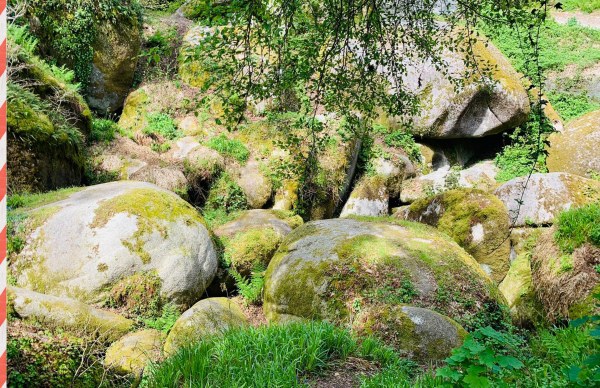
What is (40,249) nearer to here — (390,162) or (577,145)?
(390,162)

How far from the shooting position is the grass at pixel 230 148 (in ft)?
39.2

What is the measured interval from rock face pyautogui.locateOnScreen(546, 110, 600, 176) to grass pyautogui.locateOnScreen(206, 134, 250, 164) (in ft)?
27.7

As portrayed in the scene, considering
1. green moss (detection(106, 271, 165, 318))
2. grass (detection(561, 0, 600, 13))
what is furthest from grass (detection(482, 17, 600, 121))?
green moss (detection(106, 271, 165, 318))

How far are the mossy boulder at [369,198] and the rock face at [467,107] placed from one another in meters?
2.57

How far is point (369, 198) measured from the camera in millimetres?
12227

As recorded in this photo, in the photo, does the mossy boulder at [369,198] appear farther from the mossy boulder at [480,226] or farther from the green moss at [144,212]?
the green moss at [144,212]

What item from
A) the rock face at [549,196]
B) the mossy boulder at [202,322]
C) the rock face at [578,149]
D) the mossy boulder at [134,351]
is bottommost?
the mossy boulder at [134,351]

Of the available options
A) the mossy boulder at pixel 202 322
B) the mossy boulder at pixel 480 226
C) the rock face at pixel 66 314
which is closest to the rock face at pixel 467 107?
the mossy boulder at pixel 480 226

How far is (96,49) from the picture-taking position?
42.6 feet

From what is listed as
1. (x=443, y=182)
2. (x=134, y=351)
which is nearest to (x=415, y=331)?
(x=134, y=351)

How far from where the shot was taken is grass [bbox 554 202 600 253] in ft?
17.8

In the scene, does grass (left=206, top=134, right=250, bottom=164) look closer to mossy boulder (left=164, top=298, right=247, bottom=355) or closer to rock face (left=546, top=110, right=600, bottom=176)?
mossy boulder (left=164, top=298, right=247, bottom=355)

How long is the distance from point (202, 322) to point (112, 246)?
6.06 feet

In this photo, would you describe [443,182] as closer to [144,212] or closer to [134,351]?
[144,212]
